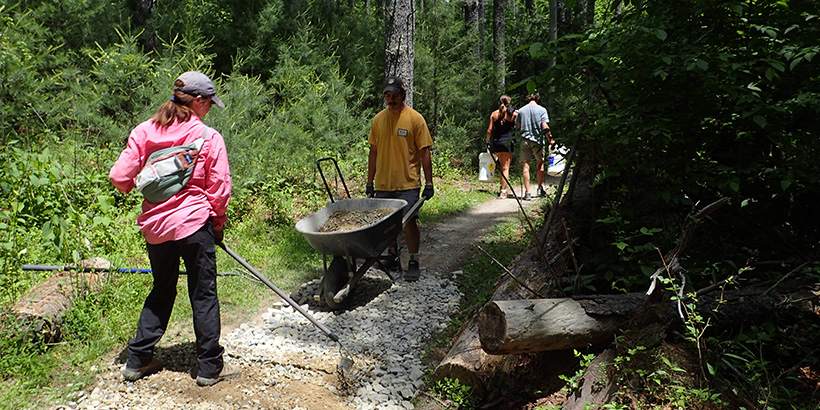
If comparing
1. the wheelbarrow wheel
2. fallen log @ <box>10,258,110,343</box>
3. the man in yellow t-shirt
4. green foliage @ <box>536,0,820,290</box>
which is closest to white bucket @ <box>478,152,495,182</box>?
the man in yellow t-shirt

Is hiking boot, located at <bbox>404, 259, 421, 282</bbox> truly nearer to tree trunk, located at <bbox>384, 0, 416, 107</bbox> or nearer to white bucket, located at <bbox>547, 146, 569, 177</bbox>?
white bucket, located at <bbox>547, 146, 569, 177</bbox>

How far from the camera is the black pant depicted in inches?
132

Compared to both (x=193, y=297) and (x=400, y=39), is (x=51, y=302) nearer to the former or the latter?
(x=193, y=297)

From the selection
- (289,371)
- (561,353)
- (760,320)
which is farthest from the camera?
(289,371)

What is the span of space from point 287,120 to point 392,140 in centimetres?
444

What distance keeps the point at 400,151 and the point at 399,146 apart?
55 mm

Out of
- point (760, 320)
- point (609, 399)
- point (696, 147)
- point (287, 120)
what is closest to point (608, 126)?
point (696, 147)

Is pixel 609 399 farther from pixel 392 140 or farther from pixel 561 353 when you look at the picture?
pixel 392 140

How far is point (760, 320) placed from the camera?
305cm

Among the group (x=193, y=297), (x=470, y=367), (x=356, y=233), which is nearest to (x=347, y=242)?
(x=356, y=233)

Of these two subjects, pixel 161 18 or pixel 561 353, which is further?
pixel 161 18

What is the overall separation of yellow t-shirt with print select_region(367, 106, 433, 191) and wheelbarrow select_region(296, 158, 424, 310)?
1.32 feet

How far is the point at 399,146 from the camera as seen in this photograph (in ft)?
17.7

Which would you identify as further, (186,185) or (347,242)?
(347,242)
